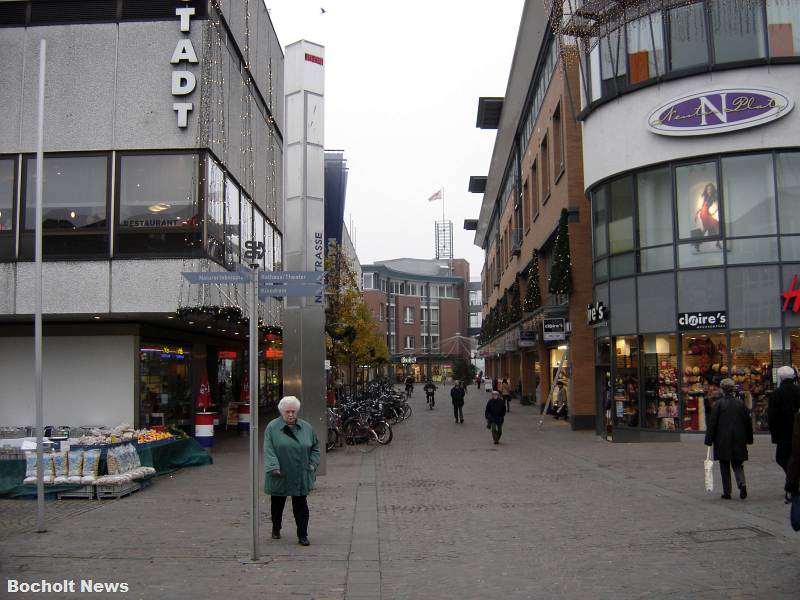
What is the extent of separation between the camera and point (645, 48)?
2005cm

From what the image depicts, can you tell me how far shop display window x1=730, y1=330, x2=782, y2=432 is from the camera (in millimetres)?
18344

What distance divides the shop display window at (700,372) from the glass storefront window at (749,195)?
2.61 m

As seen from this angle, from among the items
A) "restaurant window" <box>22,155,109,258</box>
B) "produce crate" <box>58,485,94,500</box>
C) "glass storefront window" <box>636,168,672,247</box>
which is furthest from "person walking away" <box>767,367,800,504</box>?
"restaurant window" <box>22,155,109,258</box>

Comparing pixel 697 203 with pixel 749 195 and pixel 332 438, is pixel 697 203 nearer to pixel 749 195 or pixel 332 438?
pixel 749 195

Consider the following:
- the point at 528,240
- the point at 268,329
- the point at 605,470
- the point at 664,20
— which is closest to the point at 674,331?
the point at 605,470

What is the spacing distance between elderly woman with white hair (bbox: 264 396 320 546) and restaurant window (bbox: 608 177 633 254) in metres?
14.3

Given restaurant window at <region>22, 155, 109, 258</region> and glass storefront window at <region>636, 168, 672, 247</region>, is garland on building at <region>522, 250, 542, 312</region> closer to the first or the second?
glass storefront window at <region>636, 168, 672, 247</region>

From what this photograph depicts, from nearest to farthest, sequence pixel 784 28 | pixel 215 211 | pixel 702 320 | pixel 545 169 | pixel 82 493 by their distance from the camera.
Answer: pixel 82 493
pixel 215 211
pixel 784 28
pixel 702 320
pixel 545 169

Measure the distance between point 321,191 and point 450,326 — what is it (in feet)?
315

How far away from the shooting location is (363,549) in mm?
8297

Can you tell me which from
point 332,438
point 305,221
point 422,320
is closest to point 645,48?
point 305,221

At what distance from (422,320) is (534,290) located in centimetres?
7570

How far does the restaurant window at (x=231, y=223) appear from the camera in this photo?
1945cm

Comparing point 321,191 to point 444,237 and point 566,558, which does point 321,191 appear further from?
point 444,237
